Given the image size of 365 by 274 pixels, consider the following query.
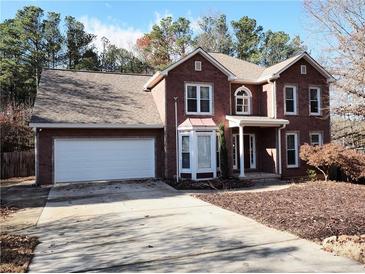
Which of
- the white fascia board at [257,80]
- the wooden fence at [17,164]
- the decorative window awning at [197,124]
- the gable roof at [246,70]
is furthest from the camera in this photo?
the wooden fence at [17,164]

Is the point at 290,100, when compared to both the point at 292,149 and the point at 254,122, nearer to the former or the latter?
the point at 292,149

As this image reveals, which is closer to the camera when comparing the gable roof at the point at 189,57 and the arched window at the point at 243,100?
the gable roof at the point at 189,57

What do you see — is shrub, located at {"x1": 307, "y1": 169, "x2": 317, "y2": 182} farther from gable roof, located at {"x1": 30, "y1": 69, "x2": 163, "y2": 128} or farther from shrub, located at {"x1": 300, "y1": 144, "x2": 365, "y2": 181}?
gable roof, located at {"x1": 30, "y1": 69, "x2": 163, "y2": 128}

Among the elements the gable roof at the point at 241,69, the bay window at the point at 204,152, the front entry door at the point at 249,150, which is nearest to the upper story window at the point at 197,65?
the gable roof at the point at 241,69

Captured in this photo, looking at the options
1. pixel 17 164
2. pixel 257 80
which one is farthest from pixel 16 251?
pixel 257 80

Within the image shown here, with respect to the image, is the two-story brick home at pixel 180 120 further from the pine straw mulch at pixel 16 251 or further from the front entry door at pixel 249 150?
the pine straw mulch at pixel 16 251

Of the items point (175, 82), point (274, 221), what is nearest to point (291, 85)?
point (175, 82)

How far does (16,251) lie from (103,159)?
11.2 meters

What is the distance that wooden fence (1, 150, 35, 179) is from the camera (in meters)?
21.2

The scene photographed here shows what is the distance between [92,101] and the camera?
62.3 feet

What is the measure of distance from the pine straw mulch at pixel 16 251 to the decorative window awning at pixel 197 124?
1100 centimetres

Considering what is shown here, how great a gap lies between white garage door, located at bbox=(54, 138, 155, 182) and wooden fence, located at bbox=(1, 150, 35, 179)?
610 centimetres

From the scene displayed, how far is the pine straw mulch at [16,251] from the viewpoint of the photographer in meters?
5.64

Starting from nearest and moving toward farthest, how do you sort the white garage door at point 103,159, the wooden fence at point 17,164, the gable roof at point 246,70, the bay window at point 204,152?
the white garage door at point 103,159 → the bay window at point 204,152 → the gable roof at point 246,70 → the wooden fence at point 17,164
